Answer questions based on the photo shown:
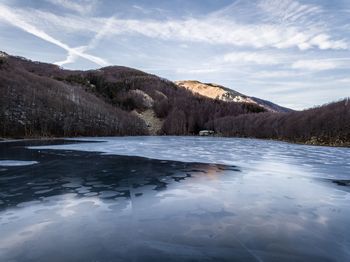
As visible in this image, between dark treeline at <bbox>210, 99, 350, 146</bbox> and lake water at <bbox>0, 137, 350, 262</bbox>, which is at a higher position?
dark treeline at <bbox>210, 99, 350, 146</bbox>

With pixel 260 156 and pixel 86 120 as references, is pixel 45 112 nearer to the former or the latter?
pixel 86 120

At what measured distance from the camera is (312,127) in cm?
9294

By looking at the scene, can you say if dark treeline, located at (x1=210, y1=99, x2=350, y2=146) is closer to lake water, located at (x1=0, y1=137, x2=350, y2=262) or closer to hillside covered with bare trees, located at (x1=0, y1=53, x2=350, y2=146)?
hillside covered with bare trees, located at (x1=0, y1=53, x2=350, y2=146)

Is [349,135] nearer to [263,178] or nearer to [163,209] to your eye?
[263,178]

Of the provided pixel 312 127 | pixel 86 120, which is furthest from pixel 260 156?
pixel 86 120

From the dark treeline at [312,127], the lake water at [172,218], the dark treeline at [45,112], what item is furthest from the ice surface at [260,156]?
the dark treeline at [45,112]

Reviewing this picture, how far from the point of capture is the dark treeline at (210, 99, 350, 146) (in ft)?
261

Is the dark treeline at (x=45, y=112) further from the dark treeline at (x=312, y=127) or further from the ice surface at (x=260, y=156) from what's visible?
the dark treeline at (x=312, y=127)

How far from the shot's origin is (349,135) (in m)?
75.4

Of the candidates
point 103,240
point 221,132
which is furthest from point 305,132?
point 103,240

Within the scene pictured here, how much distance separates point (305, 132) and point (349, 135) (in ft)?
63.0

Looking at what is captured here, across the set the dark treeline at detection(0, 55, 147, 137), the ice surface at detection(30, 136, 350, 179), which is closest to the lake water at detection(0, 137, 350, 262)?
the ice surface at detection(30, 136, 350, 179)

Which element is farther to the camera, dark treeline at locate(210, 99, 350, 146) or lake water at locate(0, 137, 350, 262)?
dark treeline at locate(210, 99, 350, 146)

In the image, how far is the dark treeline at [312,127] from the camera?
79625mm
